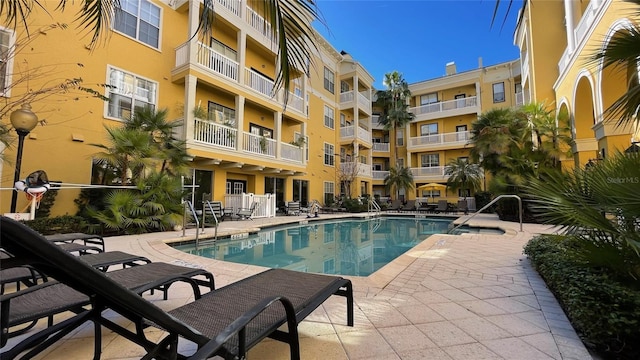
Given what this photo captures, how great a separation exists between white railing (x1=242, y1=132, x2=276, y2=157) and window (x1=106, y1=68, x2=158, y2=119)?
12.2 ft

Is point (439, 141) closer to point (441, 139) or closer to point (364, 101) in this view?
point (441, 139)

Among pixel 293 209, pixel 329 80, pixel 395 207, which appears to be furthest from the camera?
pixel 329 80

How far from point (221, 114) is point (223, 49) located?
3040 mm

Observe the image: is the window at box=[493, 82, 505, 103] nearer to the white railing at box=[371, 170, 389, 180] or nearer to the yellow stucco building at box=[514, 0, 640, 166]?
the yellow stucco building at box=[514, 0, 640, 166]

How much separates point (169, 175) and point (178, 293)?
6.62m

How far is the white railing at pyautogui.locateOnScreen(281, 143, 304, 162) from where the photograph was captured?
48.5 ft

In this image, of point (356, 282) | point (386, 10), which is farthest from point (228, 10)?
point (356, 282)

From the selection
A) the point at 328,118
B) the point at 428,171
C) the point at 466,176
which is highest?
the point at 328,118

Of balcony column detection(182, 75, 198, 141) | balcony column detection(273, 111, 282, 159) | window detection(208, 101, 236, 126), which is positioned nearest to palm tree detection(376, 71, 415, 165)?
balcony column detection(273, 111, 282, 159)

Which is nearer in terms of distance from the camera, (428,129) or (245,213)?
(245,213)

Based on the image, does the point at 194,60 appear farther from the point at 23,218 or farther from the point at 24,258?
the point at 24,258

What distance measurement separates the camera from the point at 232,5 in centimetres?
1216

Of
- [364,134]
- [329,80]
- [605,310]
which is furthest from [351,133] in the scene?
[605,310]

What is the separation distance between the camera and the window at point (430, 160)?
25.2 meters
